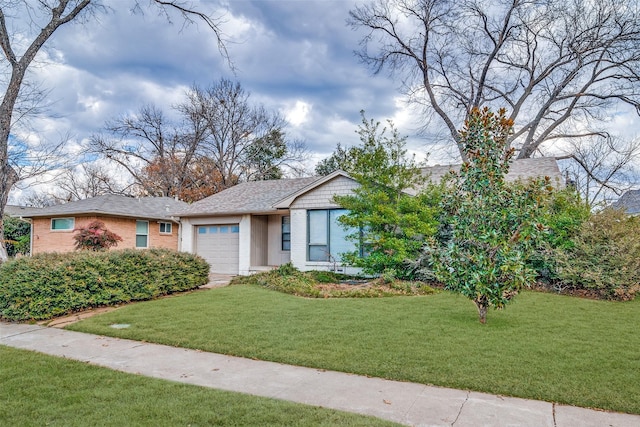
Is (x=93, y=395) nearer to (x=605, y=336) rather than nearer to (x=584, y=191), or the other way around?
(x=605, y=336)

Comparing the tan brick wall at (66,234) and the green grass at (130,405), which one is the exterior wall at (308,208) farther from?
the green grass at (130,405)

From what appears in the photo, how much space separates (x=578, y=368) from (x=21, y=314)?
955 centimetres

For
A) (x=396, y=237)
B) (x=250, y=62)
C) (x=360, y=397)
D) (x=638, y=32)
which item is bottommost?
(x=360, y=397)

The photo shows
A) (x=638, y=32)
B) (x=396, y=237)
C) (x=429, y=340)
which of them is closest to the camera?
(x=429, y=340)

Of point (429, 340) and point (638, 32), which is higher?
point (638, 32)

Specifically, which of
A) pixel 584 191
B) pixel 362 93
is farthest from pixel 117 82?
pixel 584 191

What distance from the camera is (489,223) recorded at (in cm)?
685

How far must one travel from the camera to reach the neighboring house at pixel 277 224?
14.4 m

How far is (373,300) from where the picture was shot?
952 cm

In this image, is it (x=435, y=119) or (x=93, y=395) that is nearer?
(x=93, y=395)

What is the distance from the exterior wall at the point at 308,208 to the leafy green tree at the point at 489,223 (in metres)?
6.89

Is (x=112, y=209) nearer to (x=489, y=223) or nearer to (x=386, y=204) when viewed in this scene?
(x=386, y=204)

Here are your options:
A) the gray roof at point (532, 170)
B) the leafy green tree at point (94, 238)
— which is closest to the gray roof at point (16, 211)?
the leafy green tree at point (94, 238)

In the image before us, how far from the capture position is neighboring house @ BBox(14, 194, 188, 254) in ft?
57.7
